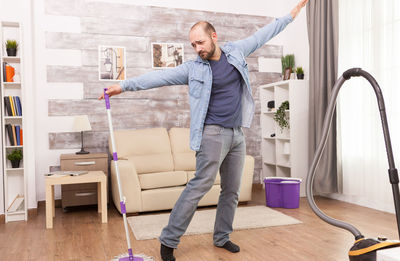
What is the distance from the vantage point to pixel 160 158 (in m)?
4.37

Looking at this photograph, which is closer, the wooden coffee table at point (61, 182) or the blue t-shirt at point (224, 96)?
the blue t-shirt at point (224, 96)

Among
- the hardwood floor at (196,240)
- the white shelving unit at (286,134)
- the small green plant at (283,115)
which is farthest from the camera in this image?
the small green plant at (283,115)

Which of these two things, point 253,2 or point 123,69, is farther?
point 253,2

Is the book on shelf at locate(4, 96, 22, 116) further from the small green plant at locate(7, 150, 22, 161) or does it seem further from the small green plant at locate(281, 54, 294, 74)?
the small green plant at locate(281, 54, 294, 74)

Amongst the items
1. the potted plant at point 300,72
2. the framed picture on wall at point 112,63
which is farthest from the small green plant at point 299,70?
the framed picture on wall at point 112,63

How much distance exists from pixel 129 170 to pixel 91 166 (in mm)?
626

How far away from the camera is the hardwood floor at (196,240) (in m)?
2.59

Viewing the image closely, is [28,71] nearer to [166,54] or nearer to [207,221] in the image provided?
[166,54]

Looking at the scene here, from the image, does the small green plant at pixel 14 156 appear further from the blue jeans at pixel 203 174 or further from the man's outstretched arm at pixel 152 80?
the blue jeans at pixel 203 174

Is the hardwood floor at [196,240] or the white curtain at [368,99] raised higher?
the white curtain at [368,99]

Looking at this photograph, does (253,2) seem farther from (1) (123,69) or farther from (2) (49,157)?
(2) (49,157)

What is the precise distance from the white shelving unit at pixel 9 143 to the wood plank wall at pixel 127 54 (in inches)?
19.7

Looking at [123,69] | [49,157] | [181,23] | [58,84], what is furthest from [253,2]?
[49,157]

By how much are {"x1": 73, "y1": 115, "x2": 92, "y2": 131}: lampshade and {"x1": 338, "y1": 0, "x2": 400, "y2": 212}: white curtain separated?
2.78 meters
